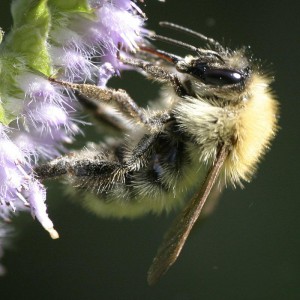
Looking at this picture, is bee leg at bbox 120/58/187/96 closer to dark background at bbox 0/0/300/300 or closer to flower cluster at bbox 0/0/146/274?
flower cluster at bbox 0/0/146/274

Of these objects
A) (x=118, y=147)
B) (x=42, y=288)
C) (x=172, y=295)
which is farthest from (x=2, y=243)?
(x=172, y=295)

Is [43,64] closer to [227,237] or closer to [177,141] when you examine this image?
[177,141]

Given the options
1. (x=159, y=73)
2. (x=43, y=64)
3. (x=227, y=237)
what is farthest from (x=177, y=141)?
(x=227, y=237)

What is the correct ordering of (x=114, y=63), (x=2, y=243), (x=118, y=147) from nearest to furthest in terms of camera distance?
(x=114, y=63), (x=118, y=147), (x=2, y=243)

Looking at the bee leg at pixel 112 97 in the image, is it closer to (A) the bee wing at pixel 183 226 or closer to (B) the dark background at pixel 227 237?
(A) the bee wing at pixel 183 226

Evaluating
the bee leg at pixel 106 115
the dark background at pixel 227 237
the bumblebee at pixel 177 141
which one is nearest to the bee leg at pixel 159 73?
the bumblebee at pixel 177 141

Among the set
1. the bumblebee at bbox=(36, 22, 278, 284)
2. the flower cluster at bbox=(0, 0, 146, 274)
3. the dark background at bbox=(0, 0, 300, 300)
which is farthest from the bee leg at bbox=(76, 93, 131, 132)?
the dark background at bbox=(0, 0, 300, 300)

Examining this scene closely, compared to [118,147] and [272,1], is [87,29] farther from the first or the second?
[272,1]
